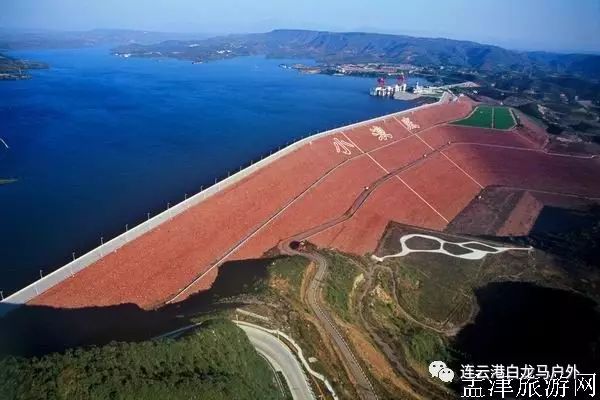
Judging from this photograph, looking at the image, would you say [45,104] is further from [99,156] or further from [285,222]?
[285,222]

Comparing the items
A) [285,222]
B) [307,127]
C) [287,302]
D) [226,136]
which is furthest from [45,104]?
[287,302]

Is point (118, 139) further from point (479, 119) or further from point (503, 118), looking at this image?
point (503, 118)

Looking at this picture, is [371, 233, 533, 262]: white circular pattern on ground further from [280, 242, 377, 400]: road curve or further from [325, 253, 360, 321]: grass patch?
[280, 242, 377, 400]: road curve

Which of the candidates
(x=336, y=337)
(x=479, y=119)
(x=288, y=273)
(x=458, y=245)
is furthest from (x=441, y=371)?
(x=479, y=119)

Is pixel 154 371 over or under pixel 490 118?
over

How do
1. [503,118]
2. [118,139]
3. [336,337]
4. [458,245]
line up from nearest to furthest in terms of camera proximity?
[336,337], [458,245], [118,139], [503,118]

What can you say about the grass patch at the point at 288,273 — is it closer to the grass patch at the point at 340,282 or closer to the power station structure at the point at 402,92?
the grass patch at the point at 340,282

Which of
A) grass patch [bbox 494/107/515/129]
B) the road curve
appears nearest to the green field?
grass patch [bbox 494/107/515/129]
